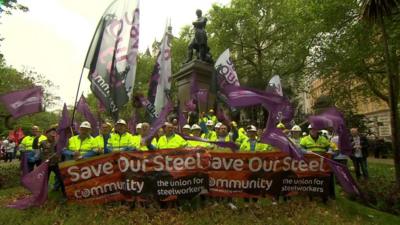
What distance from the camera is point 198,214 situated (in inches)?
338

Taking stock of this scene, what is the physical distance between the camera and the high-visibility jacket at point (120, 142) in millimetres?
9664

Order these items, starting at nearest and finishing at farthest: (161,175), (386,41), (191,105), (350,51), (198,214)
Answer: (198,214), (161,175), (386,41), (191,105), (350,51)

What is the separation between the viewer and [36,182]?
9.21m

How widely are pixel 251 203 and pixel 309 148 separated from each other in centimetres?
204

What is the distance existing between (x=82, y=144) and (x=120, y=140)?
85 centimetres

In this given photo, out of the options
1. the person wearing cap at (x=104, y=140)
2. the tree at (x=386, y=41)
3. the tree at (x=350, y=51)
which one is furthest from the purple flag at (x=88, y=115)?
the tree at (x=350, y=51)

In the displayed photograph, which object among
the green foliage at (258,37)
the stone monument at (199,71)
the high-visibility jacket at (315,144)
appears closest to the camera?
the high-visibility jacket at (315,144)

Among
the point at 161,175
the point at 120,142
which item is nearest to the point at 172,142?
the point at 161,175

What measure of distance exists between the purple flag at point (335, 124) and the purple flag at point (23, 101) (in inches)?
277

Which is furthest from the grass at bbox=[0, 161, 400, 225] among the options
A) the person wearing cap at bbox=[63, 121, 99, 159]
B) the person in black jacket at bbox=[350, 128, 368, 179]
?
the person in black jacket at bbox=[350, 128, 368, 179]

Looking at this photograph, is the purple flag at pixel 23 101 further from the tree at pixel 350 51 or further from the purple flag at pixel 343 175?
the tree at pixel 350 51

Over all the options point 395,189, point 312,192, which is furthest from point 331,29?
point 312,192

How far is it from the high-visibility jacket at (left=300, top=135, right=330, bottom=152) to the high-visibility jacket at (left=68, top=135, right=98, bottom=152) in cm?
496

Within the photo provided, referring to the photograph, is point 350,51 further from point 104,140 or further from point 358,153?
point 104,140
